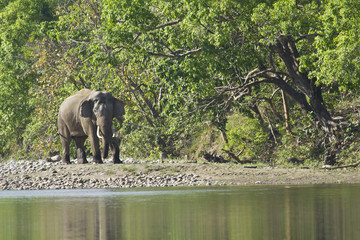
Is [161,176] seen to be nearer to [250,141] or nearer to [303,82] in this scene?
[303,82]

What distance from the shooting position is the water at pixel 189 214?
11328 millimetres

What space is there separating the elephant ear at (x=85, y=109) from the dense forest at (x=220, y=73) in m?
1.51

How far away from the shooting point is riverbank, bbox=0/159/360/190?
21.6m

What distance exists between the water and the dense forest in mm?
4692

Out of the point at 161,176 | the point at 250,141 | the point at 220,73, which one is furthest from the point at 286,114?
the point at 161,176

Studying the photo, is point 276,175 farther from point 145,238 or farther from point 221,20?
point 145,238

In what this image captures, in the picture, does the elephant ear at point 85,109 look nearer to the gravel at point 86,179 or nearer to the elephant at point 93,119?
the elephant at point 93,119

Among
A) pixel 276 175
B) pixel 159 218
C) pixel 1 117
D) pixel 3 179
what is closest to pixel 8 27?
pixel 1 117

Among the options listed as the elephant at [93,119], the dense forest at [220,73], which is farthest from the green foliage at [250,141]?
the elephant at [93,119]

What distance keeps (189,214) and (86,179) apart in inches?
374

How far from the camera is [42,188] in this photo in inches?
863

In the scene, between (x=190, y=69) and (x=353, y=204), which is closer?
(x=353, y=204)

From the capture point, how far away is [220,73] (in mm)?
24141

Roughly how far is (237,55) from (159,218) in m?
11.1
